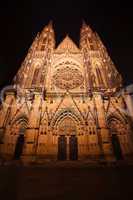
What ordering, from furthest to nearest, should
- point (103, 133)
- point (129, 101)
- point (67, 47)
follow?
point (67, 47) → point (129, 101) → point (103, 133)

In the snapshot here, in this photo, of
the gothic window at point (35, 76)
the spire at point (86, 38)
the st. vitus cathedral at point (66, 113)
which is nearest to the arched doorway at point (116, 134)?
the st. vitus cathedral at point (66, 113)

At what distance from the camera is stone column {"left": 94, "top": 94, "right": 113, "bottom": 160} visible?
10741mm

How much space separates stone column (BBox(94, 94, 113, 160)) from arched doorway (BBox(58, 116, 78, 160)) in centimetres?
191

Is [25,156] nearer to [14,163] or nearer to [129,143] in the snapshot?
[14,163]

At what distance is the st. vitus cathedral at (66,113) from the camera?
1145 centimetres

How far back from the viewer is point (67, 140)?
12328mm

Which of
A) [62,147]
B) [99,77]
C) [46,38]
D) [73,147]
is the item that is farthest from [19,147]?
[46,38]

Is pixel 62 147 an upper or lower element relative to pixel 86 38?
lower

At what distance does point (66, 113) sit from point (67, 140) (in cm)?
230

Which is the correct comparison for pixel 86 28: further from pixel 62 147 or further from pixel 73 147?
pixel 62 147

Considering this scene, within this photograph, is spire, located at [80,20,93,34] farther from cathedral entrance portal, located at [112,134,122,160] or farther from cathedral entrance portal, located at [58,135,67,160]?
cathedral entrance portal, located at [58,135,67,160]

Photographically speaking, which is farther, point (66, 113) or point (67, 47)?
point (67, 47)

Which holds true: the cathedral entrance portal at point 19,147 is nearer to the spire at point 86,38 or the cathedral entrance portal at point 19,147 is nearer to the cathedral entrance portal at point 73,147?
the cathedral entrance portal at point 73,147

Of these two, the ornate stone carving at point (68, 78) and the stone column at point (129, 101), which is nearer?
the stone column at point (129, 101)
